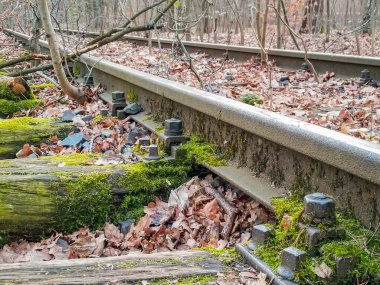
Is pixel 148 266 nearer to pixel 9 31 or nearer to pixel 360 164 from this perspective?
pixel 360 164

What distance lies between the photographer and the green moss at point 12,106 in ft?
22.8

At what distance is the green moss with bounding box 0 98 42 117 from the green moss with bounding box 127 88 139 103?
1.58m

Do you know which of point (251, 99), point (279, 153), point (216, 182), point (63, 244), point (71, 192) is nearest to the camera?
point (279, 153)

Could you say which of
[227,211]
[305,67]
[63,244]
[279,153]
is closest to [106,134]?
[63,244]

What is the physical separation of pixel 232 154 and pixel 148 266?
146 cm

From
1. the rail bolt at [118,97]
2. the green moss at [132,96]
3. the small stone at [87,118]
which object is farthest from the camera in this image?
the rail bolt at [118,97]

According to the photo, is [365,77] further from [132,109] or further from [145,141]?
[145,141]

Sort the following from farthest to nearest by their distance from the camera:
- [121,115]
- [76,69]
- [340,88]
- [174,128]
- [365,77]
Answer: [76,69]
[365,77]
[340,88]
[121,115]
[174,128]

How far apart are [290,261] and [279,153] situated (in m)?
0.99

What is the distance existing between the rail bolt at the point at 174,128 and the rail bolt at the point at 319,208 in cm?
207

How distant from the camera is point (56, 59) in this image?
7383 mm

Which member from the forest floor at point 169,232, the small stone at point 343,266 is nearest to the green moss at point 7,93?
the forest floor at point 169,232

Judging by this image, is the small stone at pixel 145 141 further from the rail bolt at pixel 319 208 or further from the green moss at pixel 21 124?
the rail bolt at pixel 319 208

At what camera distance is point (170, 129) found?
4.37 meters
